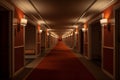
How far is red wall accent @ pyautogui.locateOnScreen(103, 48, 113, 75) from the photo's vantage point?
5.74 m

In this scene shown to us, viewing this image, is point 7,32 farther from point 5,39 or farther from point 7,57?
point 7,57

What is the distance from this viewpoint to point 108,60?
6.08 meters

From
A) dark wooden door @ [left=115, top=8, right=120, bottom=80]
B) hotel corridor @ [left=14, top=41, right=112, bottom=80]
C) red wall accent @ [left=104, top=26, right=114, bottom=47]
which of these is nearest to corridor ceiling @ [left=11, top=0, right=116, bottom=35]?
dark wooden door @ [left=115, top=8, right=120, bottom=80]

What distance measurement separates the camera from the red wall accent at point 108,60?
574cm

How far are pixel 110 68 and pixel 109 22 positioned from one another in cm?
155

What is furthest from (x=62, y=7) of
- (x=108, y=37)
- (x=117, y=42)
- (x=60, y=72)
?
(x=117, y=42)

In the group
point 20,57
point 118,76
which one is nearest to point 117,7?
point 118,76

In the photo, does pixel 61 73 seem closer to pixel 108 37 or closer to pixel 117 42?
pixel 108 37

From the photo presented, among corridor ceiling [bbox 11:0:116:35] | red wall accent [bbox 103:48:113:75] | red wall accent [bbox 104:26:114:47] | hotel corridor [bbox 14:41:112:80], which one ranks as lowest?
hotel corridor [bbox 14:41:112:80]

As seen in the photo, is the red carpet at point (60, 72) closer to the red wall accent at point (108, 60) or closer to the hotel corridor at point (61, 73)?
the hotel corridor at point (61, 73)

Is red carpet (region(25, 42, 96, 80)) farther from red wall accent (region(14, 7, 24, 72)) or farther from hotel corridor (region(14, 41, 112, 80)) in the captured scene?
red wall accent (region(14, 7, 24, 72))

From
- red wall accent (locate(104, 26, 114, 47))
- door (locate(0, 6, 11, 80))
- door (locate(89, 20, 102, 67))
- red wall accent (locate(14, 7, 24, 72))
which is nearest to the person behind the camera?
door (locate(0, 6, 11, 80))

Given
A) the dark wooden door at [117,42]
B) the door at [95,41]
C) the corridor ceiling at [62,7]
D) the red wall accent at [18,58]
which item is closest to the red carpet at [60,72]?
the red wall accent at [18,58]

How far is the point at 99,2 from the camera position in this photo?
19.2 feet
